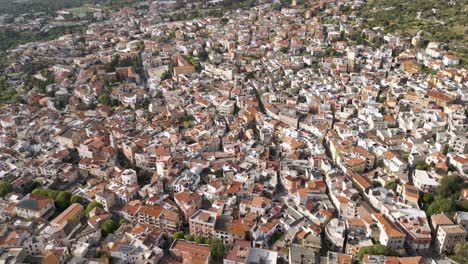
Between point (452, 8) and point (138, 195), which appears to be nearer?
point (138, 195)

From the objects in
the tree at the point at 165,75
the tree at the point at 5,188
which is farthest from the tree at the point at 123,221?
the tree at the point at 165,75

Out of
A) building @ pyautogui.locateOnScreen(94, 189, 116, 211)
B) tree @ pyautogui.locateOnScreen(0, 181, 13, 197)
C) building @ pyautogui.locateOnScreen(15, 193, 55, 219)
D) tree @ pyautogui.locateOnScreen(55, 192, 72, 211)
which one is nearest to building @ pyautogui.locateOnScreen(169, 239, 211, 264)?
building @ pyautogui.locateOnScreen(94, 189, 116, 211)

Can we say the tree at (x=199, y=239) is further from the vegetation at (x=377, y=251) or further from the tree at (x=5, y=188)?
the tree at (x=5, y=188)

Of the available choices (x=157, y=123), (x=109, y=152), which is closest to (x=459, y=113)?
(x=157, y=123)

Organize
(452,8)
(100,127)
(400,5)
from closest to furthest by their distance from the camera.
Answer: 1. (100,127)
2. (452,8)
3. (400,5)

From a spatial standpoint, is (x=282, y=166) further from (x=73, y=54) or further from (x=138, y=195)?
(x=73, y=54)

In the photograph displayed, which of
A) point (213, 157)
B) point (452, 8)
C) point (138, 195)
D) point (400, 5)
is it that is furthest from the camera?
point (400, 5)

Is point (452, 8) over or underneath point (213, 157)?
over

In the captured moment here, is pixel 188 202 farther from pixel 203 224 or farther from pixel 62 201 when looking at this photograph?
pixel 62 201
